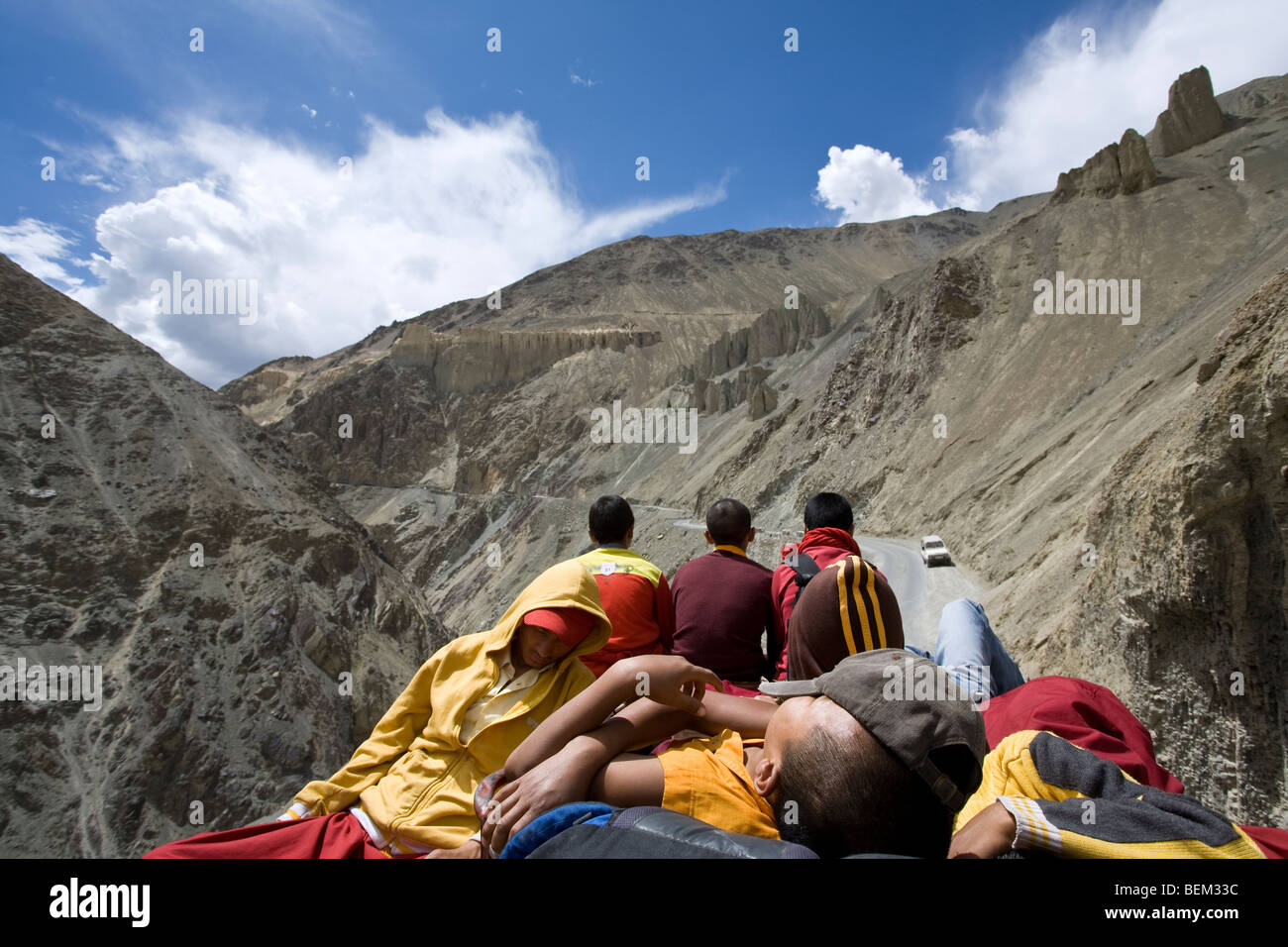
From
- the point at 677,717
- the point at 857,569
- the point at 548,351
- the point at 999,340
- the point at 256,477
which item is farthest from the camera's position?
the point at 548,351

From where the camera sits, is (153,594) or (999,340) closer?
(153,594)

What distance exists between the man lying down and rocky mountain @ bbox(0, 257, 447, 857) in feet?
33.8

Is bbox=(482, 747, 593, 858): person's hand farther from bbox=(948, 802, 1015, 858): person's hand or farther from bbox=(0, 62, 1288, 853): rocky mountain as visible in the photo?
bbox=(0, 62, 1288, 853): rocky mountain

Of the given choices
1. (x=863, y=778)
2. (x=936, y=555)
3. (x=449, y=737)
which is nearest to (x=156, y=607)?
(x=449, y=737)

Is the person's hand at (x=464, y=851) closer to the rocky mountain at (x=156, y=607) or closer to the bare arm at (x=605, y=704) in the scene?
the bare arm at (x=605, y=704)

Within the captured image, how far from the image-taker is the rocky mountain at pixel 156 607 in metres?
9.58

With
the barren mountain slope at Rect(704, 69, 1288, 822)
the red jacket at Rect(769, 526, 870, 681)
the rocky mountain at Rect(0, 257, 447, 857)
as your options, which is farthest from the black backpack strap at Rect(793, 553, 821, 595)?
the rocky mountain at Rect(0, 257, 447, 857)

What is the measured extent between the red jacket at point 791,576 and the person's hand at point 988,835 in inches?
65.7

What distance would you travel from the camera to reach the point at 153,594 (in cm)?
1174

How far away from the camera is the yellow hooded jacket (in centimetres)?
237

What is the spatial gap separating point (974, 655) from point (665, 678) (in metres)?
2.04

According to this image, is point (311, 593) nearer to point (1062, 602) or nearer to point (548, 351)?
point (1062, 602)
